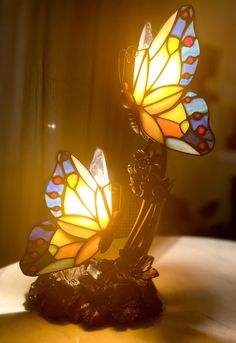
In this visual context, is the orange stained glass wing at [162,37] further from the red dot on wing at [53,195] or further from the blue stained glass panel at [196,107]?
the red dot on wing at [53,195]

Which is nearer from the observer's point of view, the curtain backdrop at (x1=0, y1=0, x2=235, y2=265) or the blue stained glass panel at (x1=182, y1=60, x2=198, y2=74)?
the blue stained glass panel at (x1=182, y1=60, x2=198, y2=74)

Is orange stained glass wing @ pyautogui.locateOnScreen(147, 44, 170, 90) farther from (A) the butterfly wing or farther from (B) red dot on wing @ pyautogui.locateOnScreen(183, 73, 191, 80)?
(A) the butterfly wing

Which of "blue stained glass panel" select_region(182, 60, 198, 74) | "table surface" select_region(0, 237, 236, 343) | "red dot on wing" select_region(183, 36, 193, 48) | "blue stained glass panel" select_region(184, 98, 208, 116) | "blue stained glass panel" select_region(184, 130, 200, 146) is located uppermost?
"red dot on wing" select_region(183, 36, 193, 48)

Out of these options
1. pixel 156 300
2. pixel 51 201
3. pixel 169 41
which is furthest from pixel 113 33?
pixel 156 300

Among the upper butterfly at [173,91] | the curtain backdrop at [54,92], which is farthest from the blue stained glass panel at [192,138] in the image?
the curtain backdrop at [54,92]

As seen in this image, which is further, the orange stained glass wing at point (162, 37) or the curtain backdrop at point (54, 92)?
the curtain backdrop at point (54, 92)

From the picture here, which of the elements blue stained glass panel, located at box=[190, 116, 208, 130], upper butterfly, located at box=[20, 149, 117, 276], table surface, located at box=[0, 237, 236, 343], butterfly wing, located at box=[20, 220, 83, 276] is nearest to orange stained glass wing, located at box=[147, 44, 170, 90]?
blue stained glass panel, located at box=[190, 116, 208, 130]

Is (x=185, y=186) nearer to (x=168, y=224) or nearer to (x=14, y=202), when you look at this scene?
(x=168, y=224)
